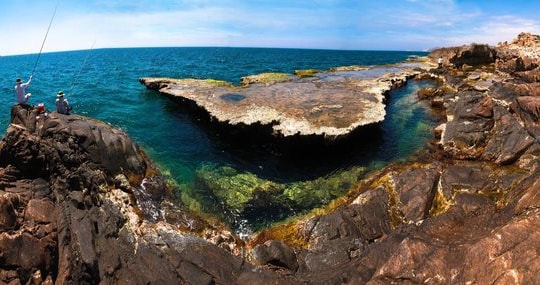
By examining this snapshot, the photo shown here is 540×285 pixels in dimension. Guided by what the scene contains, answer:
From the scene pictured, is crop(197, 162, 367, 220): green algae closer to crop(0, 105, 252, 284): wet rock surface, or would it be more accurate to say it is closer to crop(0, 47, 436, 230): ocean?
crop(0, 47, 436, 230): ocean

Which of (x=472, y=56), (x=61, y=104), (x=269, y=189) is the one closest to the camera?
(x=269, y=189)

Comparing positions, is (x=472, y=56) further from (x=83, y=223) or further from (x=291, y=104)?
(x=83, y=223)

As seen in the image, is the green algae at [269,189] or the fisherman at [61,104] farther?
the fisherman at [61,104]

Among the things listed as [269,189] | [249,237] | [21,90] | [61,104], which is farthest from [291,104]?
[21,90]

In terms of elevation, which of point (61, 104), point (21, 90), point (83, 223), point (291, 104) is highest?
point (21, 90)

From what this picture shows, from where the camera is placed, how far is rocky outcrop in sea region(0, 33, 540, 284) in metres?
11.5

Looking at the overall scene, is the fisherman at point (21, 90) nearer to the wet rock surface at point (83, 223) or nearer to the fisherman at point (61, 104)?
the wet rock surface at point (83, 223)

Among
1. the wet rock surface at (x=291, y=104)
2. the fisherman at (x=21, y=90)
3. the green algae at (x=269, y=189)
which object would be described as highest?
the fisherman at (x=21, y=90)

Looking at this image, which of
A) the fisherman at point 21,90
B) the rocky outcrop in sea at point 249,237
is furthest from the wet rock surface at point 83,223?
the fisherman at point 21,90

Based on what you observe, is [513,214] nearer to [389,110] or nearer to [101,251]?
[101,251]

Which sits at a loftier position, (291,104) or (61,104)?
(61,104)

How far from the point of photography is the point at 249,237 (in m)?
18.5

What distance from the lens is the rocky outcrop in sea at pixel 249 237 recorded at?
1147 cm

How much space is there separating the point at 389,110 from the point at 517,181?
23064 millimetres
